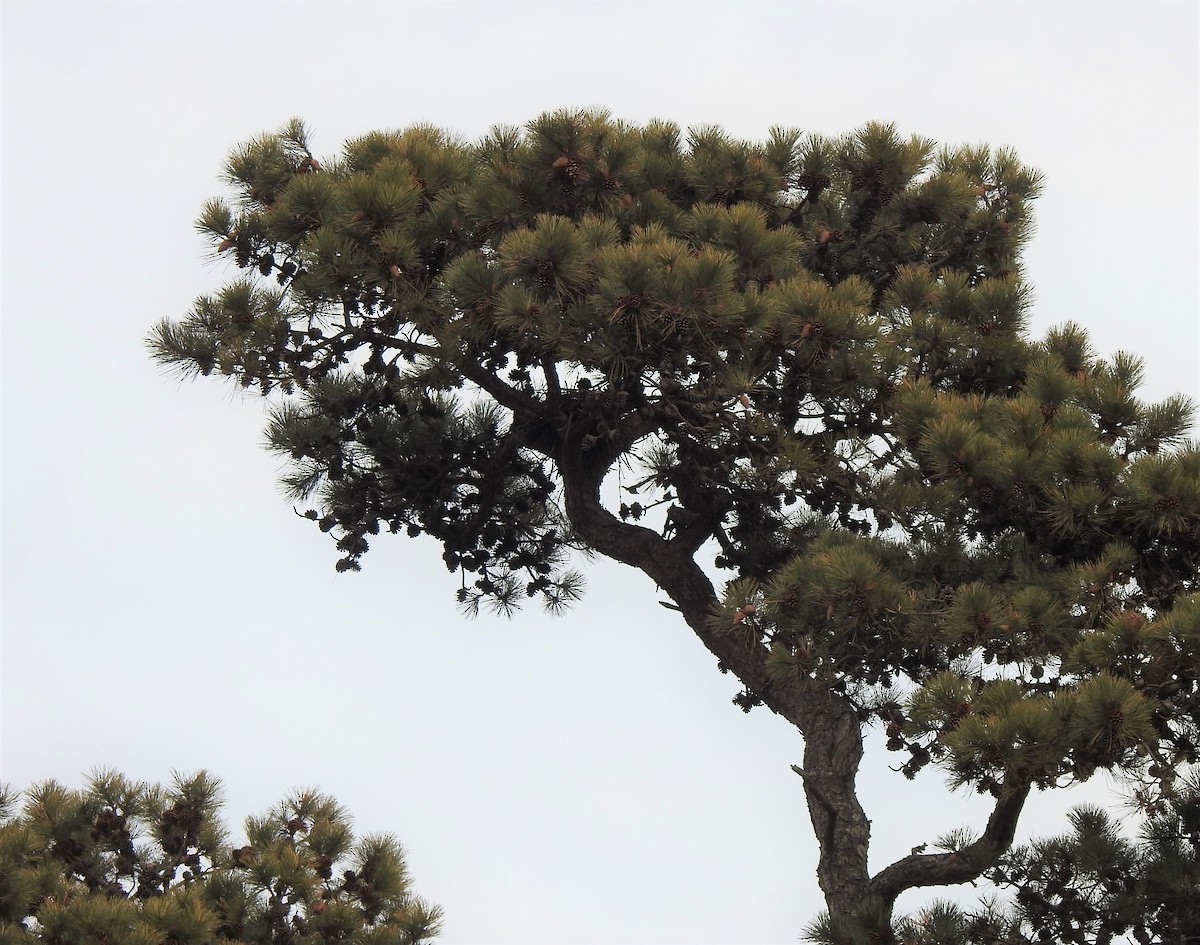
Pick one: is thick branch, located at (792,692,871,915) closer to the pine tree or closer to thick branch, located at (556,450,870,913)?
thick branch, located at (556,450,870,913)

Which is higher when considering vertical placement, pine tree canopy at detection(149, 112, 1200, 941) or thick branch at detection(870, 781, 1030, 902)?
pine tree canopy at detection(149, 112, 1200, 941)

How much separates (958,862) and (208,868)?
2.43 meters

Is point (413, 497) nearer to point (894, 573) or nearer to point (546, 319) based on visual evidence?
point (546, 319)

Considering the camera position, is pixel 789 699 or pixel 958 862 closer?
pixel 958 862

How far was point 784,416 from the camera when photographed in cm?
490

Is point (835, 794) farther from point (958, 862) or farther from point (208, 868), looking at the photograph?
point (208, 868)

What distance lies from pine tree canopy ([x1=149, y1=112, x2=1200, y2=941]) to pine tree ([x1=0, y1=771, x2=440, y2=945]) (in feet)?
3.14

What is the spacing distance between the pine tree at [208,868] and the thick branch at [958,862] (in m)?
1.52

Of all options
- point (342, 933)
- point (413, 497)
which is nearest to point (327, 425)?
point (413, 497)

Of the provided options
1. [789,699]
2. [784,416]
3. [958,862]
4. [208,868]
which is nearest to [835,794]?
[789,699]

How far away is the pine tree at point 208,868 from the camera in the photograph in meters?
4.76

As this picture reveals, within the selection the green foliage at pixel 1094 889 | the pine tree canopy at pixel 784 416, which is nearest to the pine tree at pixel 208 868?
the pine tree canopy at pixel 784 416

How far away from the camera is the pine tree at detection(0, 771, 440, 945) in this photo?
4762 millimetres

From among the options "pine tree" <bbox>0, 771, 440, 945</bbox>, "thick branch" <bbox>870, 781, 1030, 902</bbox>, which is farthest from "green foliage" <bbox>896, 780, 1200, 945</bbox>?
"pine tree" <bbox>0, 771, 440, 945</bbox>
